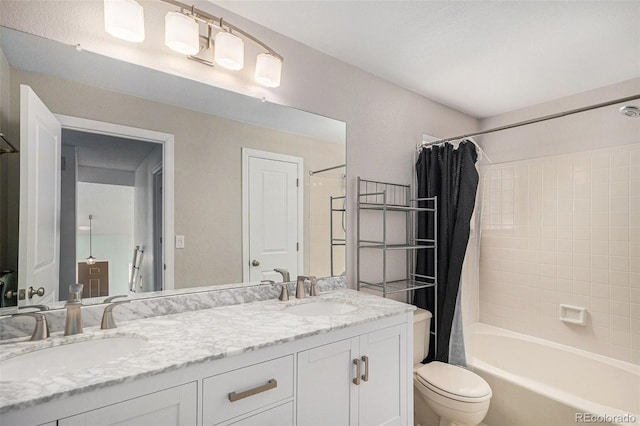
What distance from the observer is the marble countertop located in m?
0.81

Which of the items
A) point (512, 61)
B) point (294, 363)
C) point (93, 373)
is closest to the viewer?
point (93, 373)

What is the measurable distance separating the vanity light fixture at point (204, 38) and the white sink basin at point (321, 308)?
119cm

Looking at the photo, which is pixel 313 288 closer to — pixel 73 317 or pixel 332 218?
pixel 332 218

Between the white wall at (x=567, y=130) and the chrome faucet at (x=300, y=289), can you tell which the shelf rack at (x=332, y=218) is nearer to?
the chrome faucet at (x=300, y=289)

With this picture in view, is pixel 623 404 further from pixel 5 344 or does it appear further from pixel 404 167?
pixel 5 344

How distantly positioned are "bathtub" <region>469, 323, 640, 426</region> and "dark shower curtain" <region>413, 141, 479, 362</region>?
1.00 ft

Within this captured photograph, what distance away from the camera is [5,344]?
1053mm

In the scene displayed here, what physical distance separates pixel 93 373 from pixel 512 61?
260 cm

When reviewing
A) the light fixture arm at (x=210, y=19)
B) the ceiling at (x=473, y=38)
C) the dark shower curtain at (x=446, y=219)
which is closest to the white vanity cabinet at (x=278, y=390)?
the dark shower curtain at (x=446, y=219)

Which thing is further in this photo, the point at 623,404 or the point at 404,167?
the point at 404,167

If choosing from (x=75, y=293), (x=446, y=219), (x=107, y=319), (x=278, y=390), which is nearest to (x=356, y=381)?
(x=278, y=390)

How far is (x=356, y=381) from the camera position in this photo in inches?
54.5

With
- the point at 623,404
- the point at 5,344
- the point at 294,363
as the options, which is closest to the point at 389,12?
the point at 294,363

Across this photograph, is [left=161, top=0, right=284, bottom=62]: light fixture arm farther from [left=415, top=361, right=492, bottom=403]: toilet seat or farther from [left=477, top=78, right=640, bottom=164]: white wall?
[left=477, top=78, right=640, bottom=164]: white wall
